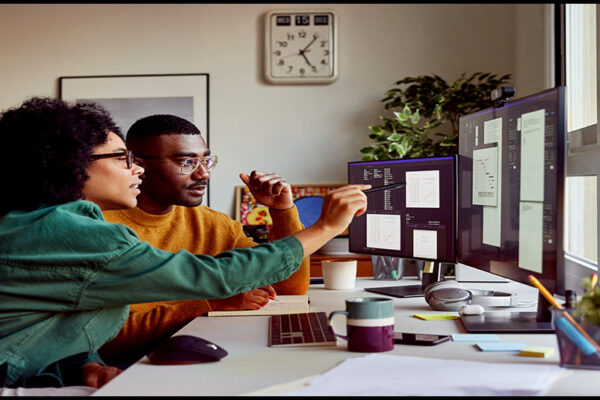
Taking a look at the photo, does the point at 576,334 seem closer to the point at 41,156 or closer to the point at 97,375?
the point at 97,375

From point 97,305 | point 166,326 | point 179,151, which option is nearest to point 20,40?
point 179,151

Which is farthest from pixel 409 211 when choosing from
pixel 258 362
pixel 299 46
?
pixel 299 46

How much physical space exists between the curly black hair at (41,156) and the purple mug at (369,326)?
57 centimetres

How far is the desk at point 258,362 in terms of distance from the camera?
914 millimetres

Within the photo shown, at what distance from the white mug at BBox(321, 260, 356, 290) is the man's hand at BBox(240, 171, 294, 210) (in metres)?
0.23

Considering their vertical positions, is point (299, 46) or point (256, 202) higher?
point (299, 46)

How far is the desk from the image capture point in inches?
36.0

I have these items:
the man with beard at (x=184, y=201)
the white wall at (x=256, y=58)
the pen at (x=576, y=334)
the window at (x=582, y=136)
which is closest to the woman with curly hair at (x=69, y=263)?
the pen at (x=576, y=334)

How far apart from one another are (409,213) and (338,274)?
0.29m

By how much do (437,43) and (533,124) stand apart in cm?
287

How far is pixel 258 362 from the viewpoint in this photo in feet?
3.54

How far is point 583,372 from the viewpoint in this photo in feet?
3.15

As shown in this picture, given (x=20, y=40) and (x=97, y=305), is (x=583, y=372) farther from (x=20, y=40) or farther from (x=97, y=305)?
(x=20, y=40)

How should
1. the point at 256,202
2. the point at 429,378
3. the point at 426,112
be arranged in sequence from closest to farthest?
the point at 429,378
the point at 426,112
the point at 256,202
